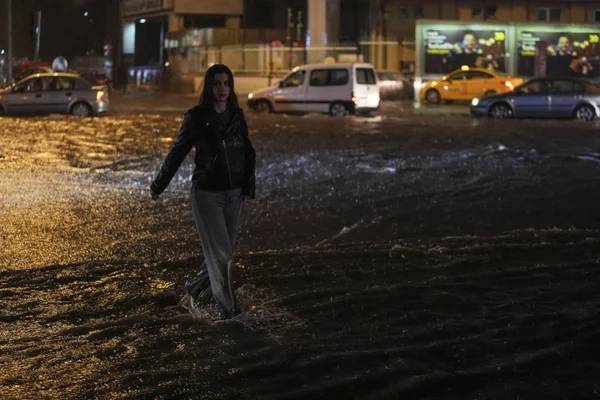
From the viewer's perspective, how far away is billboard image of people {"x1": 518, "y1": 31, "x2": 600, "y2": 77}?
4212 cm

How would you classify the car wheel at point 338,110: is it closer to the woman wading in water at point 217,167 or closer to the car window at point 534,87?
the car window at point 534,87

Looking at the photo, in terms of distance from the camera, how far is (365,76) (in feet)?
99.4

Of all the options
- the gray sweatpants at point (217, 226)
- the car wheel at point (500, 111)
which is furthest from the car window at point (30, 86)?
the gray sweatpants at point (217, 226)

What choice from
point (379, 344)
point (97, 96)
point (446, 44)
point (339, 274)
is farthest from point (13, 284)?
point (446, 44)

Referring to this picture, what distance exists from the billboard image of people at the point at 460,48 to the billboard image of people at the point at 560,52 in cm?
121

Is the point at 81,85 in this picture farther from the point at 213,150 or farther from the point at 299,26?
the point at 213,150

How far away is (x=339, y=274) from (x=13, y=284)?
2676mm

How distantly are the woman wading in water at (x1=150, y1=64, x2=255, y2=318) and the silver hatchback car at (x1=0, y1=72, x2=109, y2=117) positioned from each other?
75.9ft

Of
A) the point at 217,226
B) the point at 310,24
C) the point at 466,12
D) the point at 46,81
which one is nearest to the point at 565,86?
the point at 46,81

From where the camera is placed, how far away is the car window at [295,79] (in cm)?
3041

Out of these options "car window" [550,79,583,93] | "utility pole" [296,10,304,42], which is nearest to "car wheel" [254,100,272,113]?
"car window" [550,79,583,93]

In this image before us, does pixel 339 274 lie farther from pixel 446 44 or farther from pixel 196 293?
pixel 446 44

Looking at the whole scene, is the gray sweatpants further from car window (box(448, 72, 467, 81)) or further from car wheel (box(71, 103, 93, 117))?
car window (box(448, 72, 467, 81))

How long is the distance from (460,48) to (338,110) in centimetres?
1336
